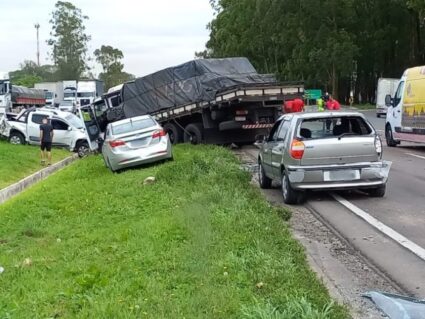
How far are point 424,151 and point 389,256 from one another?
13.8 metres

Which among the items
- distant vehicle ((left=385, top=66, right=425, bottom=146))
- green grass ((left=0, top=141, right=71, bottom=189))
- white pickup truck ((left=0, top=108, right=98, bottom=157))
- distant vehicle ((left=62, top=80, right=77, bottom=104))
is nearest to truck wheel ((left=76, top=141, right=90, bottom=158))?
white pickup truck ((left=0, top=108, right=98, bottom=157))

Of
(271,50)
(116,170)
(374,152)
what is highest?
(271,50)

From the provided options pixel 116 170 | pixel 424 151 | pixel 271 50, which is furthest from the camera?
pixel 271 50

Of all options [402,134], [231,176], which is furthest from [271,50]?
[231,176]

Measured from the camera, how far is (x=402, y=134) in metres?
20.9

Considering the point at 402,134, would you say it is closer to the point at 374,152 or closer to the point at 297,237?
the point at 374,152

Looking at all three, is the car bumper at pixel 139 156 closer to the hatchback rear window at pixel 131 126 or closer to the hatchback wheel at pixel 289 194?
the hatchback rear window at pixel 131 126

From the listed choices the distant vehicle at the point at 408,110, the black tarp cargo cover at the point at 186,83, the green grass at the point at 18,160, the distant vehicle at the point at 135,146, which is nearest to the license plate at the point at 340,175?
the distant vehicle at the point at 135,146

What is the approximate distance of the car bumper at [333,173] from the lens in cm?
1102

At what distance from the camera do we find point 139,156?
17766mm

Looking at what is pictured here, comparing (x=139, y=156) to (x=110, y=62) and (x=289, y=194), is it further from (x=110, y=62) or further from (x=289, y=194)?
(x=110, y=62)

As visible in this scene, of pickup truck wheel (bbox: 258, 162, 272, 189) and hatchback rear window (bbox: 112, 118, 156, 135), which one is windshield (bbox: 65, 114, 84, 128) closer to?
hatchback rear window (bbox: 112, 118, 156, 135)

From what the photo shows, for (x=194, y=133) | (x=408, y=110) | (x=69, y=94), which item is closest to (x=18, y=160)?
(x=194, y=133)

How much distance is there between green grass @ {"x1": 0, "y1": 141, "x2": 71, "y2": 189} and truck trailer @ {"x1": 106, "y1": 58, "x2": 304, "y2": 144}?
3.23m
